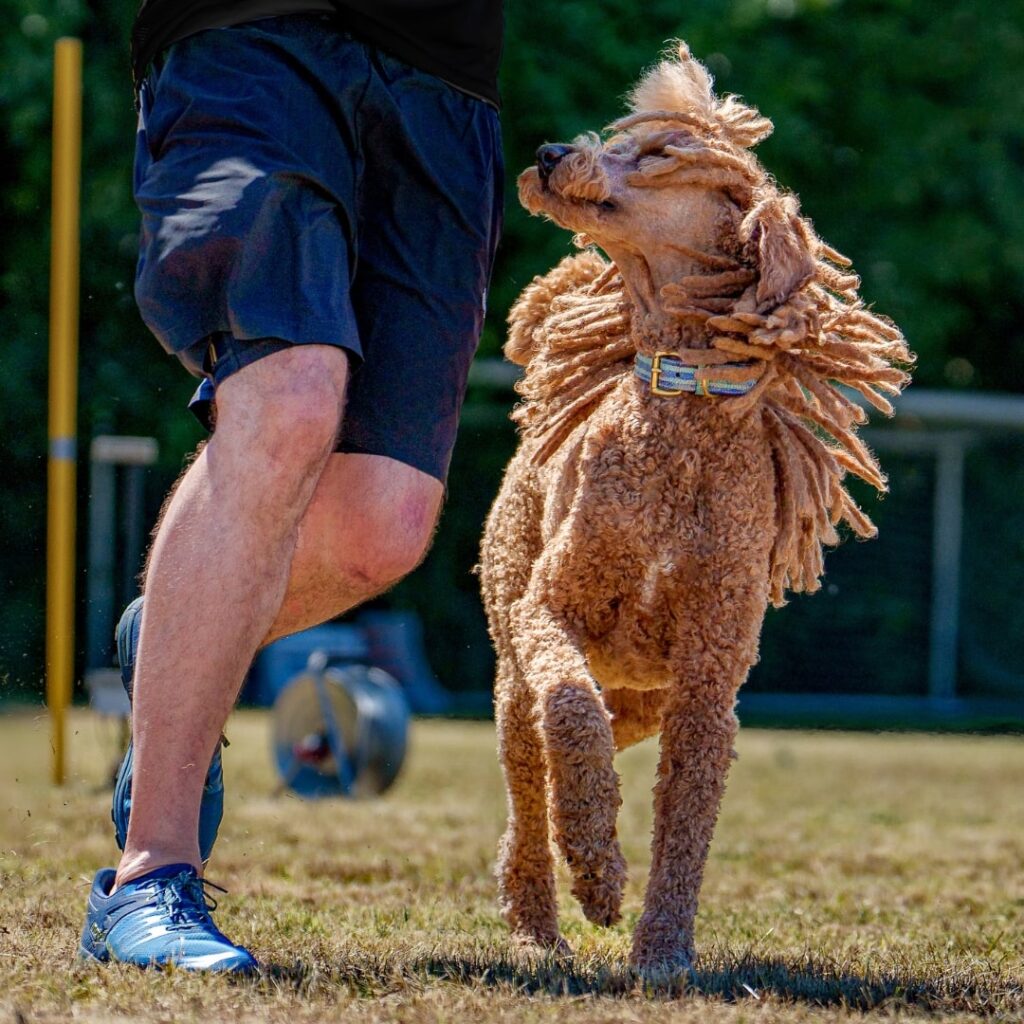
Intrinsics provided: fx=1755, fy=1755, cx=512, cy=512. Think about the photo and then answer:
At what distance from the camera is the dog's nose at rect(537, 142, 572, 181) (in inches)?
125

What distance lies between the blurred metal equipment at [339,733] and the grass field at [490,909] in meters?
0.19

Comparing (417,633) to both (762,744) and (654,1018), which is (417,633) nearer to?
(762,744)

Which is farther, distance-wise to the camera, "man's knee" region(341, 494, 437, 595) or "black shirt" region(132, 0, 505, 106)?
"man's knee" region(341, 494, 437, 595)

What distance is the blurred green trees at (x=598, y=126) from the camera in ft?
35.1

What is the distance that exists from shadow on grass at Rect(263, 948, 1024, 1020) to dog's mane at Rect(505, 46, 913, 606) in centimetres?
A: 80

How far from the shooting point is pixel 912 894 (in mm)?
4309

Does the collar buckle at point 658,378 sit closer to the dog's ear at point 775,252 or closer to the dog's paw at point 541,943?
the dog's ear at point 775,252

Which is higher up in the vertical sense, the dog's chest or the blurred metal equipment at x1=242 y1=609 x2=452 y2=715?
the dog's chest

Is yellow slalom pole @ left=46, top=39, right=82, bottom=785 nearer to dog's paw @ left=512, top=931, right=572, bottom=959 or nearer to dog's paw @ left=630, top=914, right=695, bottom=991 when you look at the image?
dog's paw @ left=512, top=931, right=572, bottom=959

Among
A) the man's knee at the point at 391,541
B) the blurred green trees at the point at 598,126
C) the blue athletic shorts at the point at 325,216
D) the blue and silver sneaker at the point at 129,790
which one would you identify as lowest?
the blue and silver sneaker at the point at 129,790

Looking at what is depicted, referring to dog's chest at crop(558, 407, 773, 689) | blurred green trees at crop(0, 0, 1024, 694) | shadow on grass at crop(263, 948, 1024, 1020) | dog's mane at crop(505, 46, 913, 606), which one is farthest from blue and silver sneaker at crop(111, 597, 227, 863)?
blurred green trees at crop(0, 0, 1024, 694)

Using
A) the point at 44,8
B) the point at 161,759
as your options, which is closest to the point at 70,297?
the point at 161,759

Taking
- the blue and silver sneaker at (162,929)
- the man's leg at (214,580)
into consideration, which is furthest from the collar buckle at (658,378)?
the blue and silver sneaker at (162,929)

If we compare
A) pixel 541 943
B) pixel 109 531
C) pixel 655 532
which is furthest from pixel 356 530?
pixel 109 531
